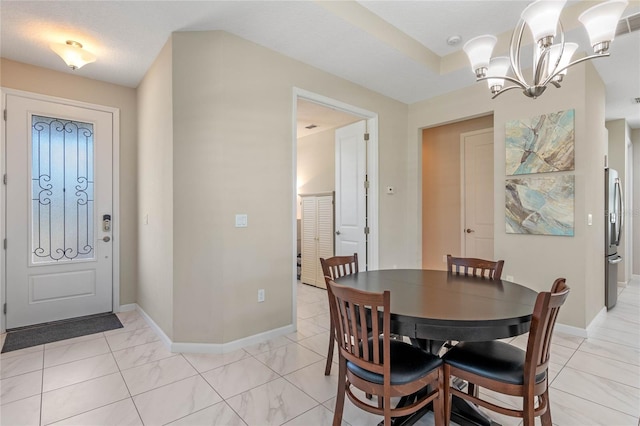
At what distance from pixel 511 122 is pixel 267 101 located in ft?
8.78

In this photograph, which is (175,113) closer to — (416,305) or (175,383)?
(175,383)

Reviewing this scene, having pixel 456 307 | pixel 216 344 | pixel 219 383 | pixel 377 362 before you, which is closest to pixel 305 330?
pixel 216 344

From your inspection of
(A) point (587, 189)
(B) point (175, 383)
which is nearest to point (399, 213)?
(A) point (587, 189)

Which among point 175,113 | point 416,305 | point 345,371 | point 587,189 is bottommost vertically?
point 345,371

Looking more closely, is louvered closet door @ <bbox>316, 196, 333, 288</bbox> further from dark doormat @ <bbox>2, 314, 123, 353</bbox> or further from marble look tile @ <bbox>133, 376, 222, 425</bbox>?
marble look tile @ <bbox>133, 376, 222, 425</bbox>

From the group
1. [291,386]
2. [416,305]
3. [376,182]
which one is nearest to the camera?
[416,305]

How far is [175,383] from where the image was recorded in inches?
87.8

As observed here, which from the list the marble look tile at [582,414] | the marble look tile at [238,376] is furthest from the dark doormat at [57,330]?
the marble look tile at [582,414]

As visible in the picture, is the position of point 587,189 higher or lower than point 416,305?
higher

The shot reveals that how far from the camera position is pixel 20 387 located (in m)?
2.19

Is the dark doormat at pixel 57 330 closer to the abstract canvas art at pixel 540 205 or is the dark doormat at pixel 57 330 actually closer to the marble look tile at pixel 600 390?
the marble look tile at pixel 600 390

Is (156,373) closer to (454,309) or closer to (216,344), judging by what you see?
(216,344)

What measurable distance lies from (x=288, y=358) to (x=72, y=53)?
327cm

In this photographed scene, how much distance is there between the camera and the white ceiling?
96.7 inches
